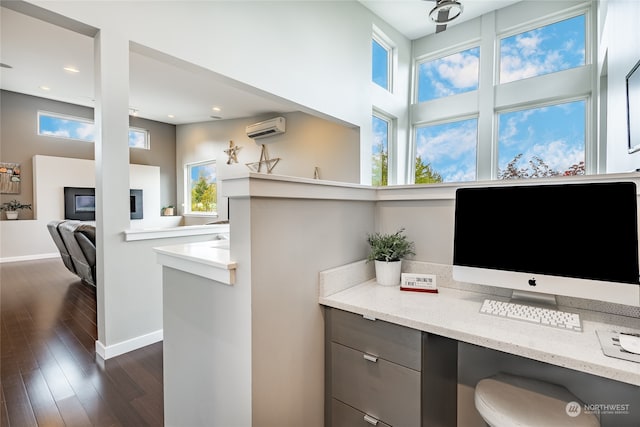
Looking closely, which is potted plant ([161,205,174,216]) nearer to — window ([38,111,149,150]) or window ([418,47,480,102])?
window ([38,111,149,150])

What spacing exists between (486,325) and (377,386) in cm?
49

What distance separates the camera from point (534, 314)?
115cm

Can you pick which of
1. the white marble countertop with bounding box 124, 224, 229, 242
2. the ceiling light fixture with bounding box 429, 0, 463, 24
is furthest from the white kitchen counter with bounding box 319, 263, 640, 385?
the ceiling light fixture with bounding box 429, 0, 463, 24

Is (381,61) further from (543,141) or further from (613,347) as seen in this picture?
(613,347)

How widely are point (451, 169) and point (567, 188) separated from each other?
4.40m

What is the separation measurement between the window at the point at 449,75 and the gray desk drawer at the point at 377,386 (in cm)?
519

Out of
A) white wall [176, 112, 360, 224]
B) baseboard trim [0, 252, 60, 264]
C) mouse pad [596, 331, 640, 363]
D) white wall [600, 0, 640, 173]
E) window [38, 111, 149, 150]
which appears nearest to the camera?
mouse pad [596, 331, 640, 363]

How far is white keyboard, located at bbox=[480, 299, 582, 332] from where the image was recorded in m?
1.08

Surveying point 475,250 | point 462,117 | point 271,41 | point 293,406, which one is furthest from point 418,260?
point 462,117

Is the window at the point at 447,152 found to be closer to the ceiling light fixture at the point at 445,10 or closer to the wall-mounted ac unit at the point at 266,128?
the wall-mounted ac unit at the point at 266,128

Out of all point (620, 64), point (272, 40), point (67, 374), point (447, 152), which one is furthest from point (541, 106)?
point (67, 374)

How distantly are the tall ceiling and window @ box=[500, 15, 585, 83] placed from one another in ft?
1.96

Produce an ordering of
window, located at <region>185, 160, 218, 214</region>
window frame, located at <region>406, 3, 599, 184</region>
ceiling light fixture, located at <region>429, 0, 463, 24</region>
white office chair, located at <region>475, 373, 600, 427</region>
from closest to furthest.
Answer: white office chair, located at <region>475, 373, 600, 427</region> → ceiling light fixture, located at <region>429, 0, 463, 24</region> → window frame, located at <region>406, 3, 599, 184</region> → window, located at <region>185, 160, 218, 214</region>

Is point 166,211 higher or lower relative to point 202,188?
lower
